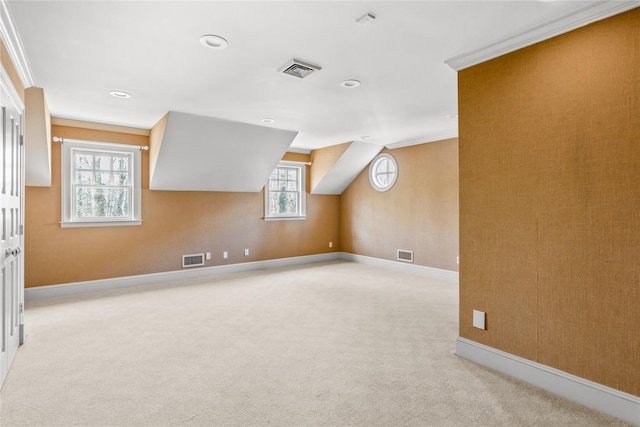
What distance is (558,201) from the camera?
90.4 inches

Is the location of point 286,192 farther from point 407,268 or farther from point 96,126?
point 96,126

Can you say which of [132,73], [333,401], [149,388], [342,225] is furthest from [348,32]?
[342,225]

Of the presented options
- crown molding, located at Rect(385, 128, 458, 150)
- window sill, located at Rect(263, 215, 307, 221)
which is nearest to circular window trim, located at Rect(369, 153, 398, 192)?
crown molding, located at Rect(385, 128, 458, 150)

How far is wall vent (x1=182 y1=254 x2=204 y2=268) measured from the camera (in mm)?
5742

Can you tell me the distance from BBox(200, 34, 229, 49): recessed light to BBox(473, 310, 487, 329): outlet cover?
2.81 metres

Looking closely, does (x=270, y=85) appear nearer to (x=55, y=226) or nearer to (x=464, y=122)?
(x=464, y=122)

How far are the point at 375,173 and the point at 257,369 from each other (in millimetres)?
5212

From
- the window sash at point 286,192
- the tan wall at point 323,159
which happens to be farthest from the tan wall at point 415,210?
the window sash at point 286,192

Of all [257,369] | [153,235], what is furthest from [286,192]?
[257,369]

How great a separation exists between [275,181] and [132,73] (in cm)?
403

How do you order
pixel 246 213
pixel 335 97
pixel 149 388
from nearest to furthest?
pixel 149 388, pixel 335 97, pixel 246 213

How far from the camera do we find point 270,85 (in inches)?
134

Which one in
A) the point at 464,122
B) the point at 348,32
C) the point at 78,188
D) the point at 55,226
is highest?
the point at 348,32

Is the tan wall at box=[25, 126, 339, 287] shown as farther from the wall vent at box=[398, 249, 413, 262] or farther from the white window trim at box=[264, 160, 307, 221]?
the wall vent at box=[398, 249, 413, 262]
